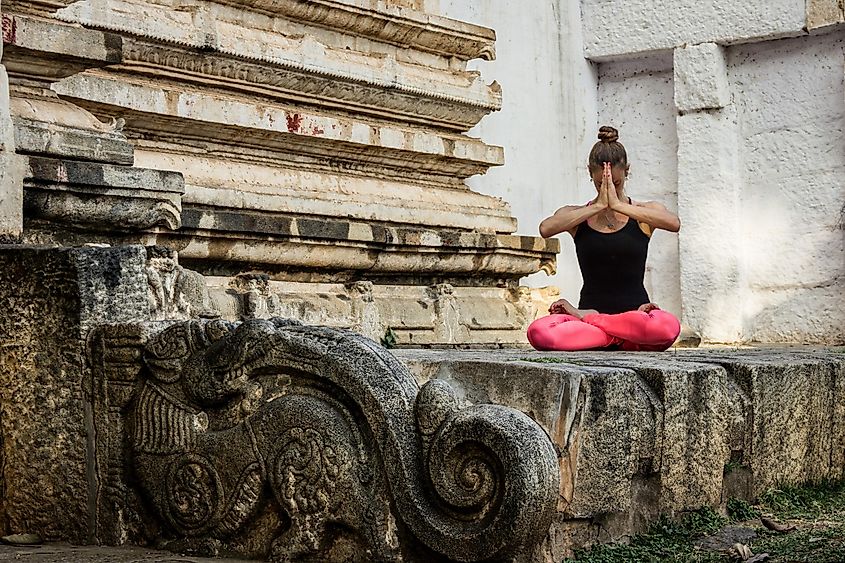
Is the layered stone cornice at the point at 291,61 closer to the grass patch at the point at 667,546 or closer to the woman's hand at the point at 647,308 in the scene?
the woman's hand at the point at 647,308

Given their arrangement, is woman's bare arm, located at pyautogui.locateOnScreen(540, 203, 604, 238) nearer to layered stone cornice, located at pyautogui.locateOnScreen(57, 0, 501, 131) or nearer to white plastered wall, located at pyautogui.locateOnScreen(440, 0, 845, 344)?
layered stone cornice, located at pyautogui.locateOnScreen(57, 0, 501, 131)

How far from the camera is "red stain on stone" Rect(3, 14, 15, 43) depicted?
4.16m

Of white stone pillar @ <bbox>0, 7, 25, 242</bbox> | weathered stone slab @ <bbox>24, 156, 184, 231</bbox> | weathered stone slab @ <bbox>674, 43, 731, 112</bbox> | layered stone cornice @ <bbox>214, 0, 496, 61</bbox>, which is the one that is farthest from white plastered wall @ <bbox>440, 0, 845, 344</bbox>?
white stone pillar @ <bbox>0, 7, 25, 242</bbox>

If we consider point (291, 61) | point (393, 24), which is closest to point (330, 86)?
point (291, 61)

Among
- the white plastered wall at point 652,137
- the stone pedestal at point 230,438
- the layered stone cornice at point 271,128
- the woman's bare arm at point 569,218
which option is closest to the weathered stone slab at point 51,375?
the stone pedestal at point 230,438

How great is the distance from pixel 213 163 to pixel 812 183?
5118 millimetres

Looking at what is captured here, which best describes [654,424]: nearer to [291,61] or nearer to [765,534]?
[765,534]

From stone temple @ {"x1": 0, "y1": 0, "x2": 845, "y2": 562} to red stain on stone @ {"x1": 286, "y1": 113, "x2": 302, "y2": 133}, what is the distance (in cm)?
1

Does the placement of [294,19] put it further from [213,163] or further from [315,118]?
[213,163]

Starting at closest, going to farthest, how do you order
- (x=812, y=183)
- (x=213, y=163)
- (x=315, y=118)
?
(x=213, y=163), (x=315, y=118), (x=812, y=183)

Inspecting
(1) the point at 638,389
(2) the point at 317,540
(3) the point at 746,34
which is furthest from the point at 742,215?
(2) the point at 317,540

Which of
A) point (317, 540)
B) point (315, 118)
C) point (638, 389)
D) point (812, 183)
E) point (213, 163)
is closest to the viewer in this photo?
point (317, 540)

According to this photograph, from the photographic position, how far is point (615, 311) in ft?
18.9

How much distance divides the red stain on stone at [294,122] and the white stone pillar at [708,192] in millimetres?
4216
